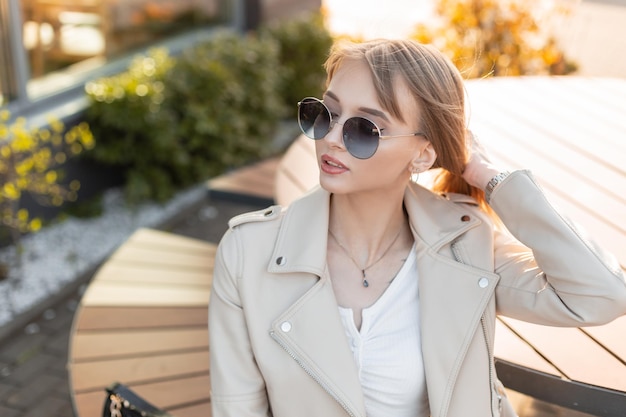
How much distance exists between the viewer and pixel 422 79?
1.88 meters

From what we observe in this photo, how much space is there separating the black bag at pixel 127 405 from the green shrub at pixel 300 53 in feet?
16.8

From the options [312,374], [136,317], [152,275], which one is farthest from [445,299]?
[152,275]

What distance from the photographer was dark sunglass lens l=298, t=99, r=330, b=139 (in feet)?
6.27

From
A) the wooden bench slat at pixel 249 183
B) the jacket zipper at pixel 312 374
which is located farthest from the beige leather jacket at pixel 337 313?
the wooden bench slat at pixel 249 183

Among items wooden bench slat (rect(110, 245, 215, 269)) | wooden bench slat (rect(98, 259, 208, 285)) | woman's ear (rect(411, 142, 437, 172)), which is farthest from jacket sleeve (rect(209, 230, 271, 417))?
wooden bench slat (rect(110, 245, 215, 269))

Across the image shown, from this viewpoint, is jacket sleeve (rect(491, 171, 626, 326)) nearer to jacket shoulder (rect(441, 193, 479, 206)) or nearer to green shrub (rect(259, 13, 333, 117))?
jacket shoulder (rect(441, 193, 479, 206))

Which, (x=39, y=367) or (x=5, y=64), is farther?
(x=5, y=64)

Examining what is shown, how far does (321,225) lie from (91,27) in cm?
436

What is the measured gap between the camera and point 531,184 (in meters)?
1.93

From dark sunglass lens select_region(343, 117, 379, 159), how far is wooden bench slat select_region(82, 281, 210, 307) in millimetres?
1657

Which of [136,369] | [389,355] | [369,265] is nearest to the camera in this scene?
[389,355]

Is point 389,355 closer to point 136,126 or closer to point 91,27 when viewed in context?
point 136,126

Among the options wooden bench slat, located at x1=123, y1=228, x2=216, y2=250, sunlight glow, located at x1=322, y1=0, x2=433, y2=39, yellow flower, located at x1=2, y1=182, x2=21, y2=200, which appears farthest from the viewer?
sunlight glow, located at x1=322, y1=0, x2=433, y2=39

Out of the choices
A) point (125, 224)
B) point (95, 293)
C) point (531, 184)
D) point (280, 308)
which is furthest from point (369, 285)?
point (125, 224)
